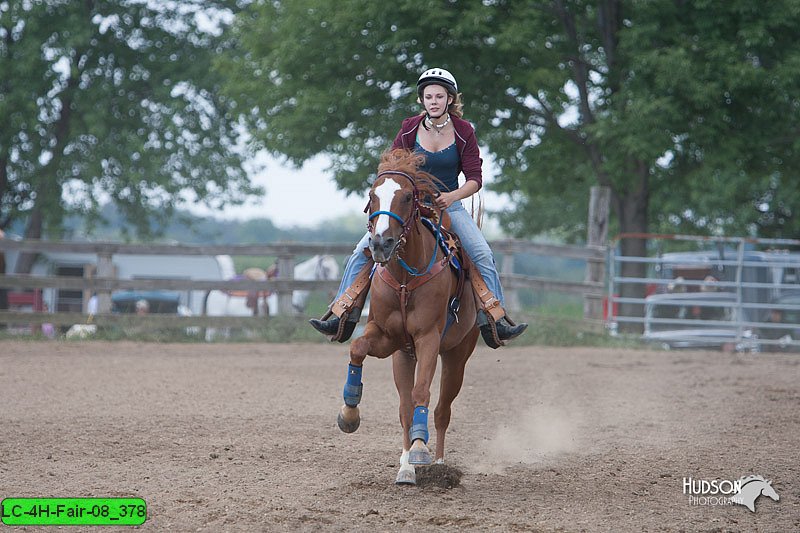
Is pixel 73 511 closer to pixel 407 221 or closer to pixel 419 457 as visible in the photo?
pixel 419 457

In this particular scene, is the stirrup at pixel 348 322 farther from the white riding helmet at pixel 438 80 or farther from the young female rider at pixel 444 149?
the white riding helmet at pixel 438 80

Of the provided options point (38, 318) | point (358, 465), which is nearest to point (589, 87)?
point (38, 318)

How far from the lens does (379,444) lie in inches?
295

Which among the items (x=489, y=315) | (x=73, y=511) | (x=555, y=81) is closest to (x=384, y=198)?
(x=489, y=315)

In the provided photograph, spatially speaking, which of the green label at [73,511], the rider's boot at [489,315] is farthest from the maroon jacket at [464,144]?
the green label at [73,511]

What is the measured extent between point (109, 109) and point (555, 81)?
41.6 ft

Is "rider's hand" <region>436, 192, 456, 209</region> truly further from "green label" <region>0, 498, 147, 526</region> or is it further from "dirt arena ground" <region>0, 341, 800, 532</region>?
"green label" <region>0, 498, 147, 526</region>

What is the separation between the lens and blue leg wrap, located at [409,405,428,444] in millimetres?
5793

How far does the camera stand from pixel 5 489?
557cm

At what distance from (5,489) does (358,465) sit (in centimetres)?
230

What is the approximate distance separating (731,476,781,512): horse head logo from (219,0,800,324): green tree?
12.3 m

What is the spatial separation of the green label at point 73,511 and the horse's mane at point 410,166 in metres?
2.49

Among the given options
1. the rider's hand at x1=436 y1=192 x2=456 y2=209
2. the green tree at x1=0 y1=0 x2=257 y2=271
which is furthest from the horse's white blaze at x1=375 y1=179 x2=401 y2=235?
the green tree at x1=0 y1=0 x2=257 y2=271

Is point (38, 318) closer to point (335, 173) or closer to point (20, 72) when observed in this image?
point (335, 173)
